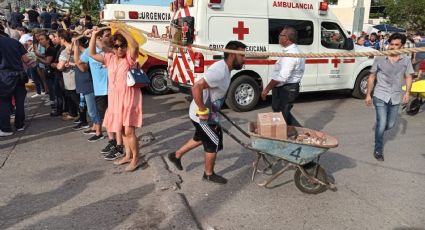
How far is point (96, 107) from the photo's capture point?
593cm

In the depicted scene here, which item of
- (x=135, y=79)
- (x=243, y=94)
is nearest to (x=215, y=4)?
(x=243, y=94)

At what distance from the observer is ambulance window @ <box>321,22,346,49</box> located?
8.94 m

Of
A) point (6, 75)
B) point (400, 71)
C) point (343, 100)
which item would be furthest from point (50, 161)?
point (343, 100)

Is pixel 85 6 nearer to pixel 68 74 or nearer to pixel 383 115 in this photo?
pixel 68 74

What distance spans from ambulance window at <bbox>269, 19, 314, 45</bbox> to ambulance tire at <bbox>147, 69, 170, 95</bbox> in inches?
125

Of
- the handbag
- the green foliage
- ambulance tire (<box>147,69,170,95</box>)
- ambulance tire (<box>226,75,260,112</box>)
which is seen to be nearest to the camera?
the handbag

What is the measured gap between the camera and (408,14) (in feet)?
120

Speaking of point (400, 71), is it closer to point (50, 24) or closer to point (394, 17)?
point (50, 24)

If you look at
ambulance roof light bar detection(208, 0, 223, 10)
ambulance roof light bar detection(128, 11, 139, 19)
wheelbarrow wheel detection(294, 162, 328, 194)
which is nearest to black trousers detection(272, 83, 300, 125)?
wheelbarrow wheel detection(294, 162, 328, 194)

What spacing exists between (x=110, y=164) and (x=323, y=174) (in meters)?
2.65

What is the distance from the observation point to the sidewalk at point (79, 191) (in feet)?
11.6

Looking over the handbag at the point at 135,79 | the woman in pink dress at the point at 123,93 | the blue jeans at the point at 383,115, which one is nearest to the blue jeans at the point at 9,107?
the woman in pink dress at the point at 123,93

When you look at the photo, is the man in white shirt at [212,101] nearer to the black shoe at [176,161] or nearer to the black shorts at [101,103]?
the black shoe at [176,161]

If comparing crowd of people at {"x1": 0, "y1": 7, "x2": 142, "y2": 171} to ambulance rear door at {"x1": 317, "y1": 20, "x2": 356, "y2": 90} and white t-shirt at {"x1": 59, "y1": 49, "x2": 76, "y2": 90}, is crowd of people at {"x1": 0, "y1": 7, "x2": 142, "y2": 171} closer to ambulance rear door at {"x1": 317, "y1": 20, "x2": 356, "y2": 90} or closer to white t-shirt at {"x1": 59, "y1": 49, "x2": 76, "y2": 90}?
white t-shirt at {"x1": 59, "y1": 49, "x2": 76, "y2": 90}
